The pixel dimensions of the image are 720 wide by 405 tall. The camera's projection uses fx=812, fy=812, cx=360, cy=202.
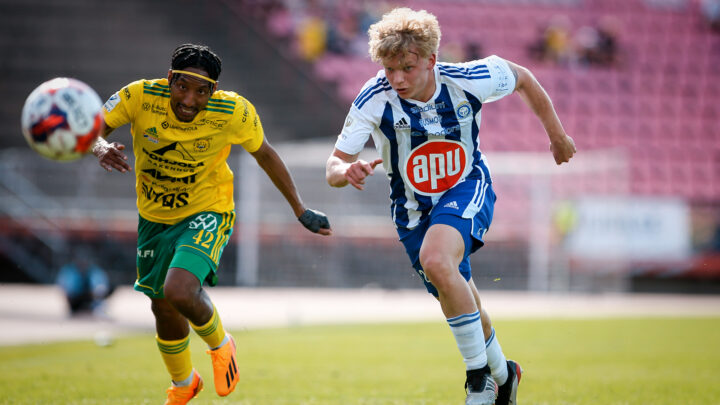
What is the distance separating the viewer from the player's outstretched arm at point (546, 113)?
4852 millimetres

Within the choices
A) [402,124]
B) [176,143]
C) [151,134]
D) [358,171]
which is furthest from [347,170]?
[151,134]

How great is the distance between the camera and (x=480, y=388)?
434 centimetres

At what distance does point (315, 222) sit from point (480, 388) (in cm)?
142

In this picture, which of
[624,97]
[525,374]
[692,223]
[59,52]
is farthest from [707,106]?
[525,374]

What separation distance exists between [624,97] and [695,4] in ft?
18.2

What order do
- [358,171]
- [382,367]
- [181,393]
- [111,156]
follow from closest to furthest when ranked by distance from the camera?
[358,171] → [111,156] → [181,393] → [382,367]

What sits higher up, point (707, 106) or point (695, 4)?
point (695, 4)

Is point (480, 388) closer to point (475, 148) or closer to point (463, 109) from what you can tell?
point (475, 148)

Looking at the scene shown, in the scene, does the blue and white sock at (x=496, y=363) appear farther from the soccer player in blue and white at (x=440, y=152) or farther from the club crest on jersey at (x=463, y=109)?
the club crest on jersey at (x=463, y=109)

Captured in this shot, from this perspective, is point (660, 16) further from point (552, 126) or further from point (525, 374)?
point (552, 126)

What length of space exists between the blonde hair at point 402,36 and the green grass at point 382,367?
2367 mm

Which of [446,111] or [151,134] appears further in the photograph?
[151,134]

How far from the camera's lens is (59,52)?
20.0 m

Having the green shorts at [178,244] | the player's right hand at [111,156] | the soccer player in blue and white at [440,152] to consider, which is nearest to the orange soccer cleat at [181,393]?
the green shorts at [178,244]
